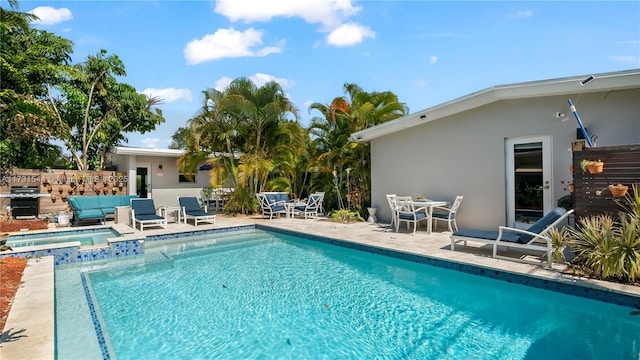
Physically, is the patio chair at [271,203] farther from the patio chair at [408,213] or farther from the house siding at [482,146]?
the patio chair at [408,213]

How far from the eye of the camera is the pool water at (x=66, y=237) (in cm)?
920

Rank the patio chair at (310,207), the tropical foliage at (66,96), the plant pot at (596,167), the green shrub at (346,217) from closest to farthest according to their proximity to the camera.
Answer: the plant pot at (596,167) → the green shrub at (346,217) → the patio chair at (310,207) → the tropical foliage at (66,96)

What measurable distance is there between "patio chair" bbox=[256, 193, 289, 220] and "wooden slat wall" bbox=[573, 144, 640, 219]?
9.46 meters

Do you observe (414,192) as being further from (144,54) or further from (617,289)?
(144,54)

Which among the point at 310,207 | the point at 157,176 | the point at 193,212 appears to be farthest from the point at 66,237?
the point at 310,207

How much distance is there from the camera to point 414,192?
10703mm

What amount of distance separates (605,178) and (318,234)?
20.6ft

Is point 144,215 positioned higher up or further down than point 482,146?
further down

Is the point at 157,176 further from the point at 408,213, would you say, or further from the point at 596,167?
the point at 596,167

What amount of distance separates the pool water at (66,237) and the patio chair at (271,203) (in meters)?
5.08

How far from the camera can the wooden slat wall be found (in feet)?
18.0

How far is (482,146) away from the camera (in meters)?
8.95

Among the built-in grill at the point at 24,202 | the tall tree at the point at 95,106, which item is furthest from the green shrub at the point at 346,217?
the tall tree at the point at 95,106

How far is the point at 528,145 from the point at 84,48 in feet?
67.9
